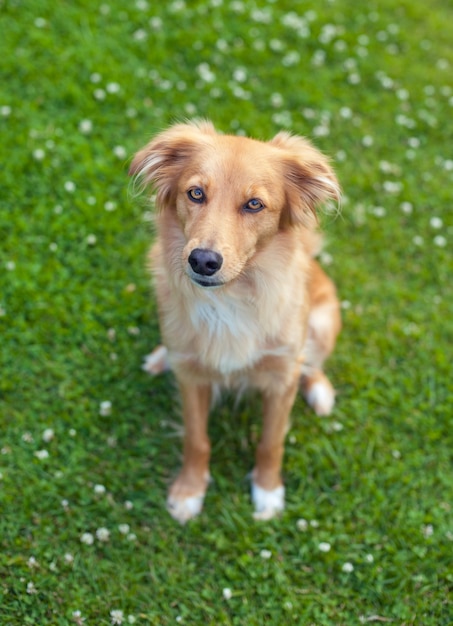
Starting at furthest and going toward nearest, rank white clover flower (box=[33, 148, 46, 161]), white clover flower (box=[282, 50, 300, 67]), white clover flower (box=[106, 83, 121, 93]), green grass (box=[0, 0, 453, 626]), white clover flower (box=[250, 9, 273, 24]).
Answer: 1. white clover flower (box=[250, 9, 273, 24])
2. white clover flower (box=[282, 50, 300, 67])
3. white clover flower (box=[106, 83, 121, 93])
4. white clover flower (box=[33, 148, 46, 161])
5. green grass (box=[0, 0, 453, 626])

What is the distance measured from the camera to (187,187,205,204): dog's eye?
9.11 ft

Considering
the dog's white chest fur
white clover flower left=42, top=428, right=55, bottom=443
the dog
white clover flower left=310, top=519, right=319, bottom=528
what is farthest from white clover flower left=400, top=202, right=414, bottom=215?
white clover flower left=42, top=428, right=55, bottom=443

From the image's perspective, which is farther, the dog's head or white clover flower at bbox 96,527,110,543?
white clover flower at bbox 96,527,110,543

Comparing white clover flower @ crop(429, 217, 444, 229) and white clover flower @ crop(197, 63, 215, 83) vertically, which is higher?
white clover flower @ crop(197, 63, 215, 83)

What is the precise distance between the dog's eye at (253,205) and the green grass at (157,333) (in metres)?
1.63

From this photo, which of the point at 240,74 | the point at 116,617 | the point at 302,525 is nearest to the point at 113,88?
the point at 240,74

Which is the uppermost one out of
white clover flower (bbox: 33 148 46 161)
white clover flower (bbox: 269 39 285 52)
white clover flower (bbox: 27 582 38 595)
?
white clover flower (bbox: 269 39 285 52)

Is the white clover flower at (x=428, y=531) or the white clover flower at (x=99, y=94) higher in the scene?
the white clover flower at (x=99, y=94)

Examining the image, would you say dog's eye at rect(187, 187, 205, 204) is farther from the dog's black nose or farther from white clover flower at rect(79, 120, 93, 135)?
white clover flower at rect(79, 120, 93, 135)

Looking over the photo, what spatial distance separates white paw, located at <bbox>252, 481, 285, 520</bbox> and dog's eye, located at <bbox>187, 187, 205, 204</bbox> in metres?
1.78

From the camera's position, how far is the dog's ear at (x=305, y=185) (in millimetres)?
2908

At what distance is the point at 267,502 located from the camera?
11.8ft

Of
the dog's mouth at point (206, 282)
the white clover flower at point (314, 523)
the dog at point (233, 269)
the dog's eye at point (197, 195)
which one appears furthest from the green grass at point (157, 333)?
the dog's eye at point (197, 195)

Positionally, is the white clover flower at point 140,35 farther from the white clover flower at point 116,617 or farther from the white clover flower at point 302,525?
the white clover flower at point 116,617
